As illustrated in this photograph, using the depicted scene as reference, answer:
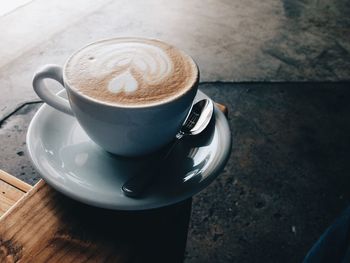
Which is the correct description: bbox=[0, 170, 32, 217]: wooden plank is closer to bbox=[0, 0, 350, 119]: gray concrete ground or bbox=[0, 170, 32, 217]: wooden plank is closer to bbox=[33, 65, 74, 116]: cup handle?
bbox=[33, 65, 74, 116]: cup handle

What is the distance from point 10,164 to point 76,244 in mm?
1001

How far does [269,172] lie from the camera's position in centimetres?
154

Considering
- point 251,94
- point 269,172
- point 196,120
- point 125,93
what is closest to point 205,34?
point 251,94

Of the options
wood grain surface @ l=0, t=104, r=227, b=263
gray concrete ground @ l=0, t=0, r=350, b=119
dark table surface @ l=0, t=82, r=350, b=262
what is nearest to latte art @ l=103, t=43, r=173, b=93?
wood grain surface @ l=0, t=104, r=227, b=263

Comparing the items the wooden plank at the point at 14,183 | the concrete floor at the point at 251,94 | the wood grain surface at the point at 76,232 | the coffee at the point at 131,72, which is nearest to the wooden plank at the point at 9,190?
the wooden plank at the point at 14,183

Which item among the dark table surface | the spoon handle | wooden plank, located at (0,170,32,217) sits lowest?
the dark table surface

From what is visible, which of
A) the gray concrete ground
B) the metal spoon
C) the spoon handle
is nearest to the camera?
the spoon handle

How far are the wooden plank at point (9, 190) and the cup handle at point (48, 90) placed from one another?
244 mm

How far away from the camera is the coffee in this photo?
619mm

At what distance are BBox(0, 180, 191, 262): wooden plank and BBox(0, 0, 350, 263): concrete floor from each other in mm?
678

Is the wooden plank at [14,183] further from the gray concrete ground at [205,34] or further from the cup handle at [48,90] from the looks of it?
the gray concrete ground at [205,34]

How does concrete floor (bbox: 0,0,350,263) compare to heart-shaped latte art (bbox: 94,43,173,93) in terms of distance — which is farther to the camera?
concrete floor (bbox: 0,0,350,263)

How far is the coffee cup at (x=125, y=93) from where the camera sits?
599 mm

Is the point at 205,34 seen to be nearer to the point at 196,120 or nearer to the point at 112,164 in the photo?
the point at 196,120
